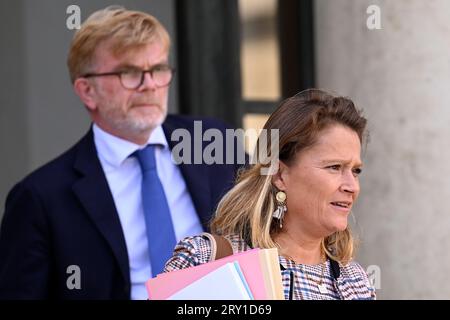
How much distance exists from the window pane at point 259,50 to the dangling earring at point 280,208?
2.82 metres

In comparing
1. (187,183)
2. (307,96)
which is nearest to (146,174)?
(187,183)

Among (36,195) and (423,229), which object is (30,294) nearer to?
(36,195)

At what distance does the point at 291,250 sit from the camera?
3.76m

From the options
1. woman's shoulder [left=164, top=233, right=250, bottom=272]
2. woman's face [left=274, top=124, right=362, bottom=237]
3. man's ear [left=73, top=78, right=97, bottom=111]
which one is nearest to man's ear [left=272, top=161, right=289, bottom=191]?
woman's face [left=274, top=124, right=362, bottom=237]

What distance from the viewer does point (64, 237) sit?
15.4ft

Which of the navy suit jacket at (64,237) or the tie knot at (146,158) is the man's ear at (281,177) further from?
the tie knot at (146,158)

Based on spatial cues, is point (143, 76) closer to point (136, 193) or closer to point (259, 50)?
point (136, 193)

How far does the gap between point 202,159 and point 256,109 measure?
170cm

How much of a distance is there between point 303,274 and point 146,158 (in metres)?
1.38

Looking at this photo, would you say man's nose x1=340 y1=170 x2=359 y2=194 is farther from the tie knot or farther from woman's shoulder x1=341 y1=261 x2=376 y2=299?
the tie knot

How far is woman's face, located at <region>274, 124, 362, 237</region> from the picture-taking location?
12.1 ft

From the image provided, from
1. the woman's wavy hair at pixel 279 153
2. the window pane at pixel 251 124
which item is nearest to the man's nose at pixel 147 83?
the woman's wavy hair at pixel 279 153

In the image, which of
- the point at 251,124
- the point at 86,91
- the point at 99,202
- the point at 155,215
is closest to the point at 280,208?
the point at 155,215

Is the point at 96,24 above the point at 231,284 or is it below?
above
